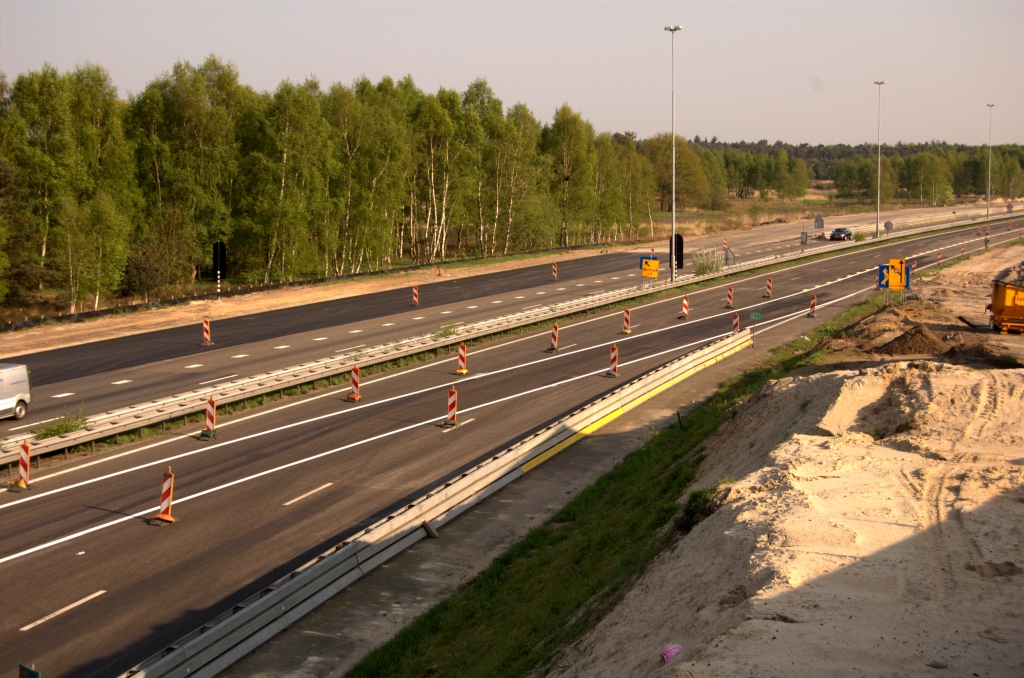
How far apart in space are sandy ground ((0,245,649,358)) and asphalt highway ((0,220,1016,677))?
15690 mm

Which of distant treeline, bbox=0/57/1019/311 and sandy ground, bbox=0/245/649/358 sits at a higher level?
distant treeline, bbox=0/57/1019/311

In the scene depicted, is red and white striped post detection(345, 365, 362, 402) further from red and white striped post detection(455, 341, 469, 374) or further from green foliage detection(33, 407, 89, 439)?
green foliage detection(33, 407, 89, 439)

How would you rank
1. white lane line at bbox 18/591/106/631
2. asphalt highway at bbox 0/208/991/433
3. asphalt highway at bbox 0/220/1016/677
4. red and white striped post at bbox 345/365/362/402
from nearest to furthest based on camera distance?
1. white lane line at bbox 18/591/106/631
2. asphalt highway at bbox 0/220/1016/677
3. red and white striped post at bbox 345/365/362/402
4. asphalt highway at bbox 0/208/991/433

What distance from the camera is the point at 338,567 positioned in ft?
44.4

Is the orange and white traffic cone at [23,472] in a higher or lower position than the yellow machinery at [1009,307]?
lower

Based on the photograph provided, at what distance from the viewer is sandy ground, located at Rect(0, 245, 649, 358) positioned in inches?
1407

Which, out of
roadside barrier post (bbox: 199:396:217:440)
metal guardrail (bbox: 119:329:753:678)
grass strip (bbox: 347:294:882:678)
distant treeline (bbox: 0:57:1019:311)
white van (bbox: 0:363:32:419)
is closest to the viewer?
grass strip (bbox: 347:294:882:678)

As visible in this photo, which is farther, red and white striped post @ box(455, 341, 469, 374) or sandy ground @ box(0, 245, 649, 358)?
sandy ground @ box(0, 245, 649, 358)

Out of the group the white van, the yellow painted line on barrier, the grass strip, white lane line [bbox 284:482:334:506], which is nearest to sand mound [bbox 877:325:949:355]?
the yellow painted line on barrier

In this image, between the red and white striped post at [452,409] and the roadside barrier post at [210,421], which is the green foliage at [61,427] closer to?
the roadside barrier post at [210,421]

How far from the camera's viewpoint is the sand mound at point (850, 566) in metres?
7.33

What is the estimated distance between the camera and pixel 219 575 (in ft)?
46.5

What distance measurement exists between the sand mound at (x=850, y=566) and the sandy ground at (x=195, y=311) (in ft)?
102

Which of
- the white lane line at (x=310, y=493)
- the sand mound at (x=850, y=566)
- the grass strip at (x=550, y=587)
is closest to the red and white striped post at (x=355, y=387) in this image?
the white lane line at (x=310, y=493)
